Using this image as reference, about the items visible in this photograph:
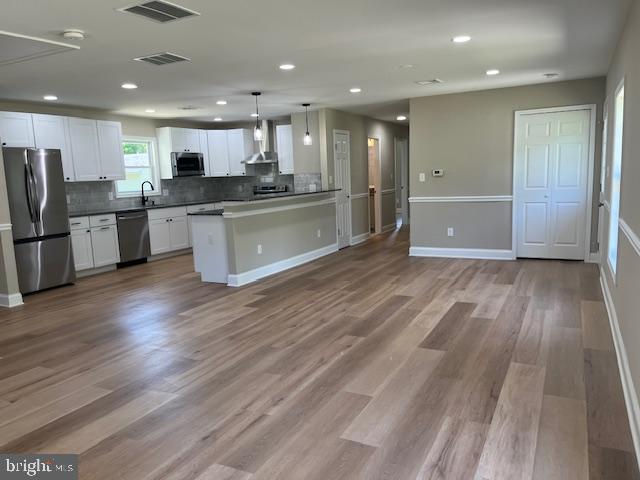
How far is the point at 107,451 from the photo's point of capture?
231 cm

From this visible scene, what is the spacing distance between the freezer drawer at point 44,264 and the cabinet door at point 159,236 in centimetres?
162

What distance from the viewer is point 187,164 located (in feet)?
27.8

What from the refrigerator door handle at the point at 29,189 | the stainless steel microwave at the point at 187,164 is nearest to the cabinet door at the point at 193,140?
the stainless steel microwave at the point at 187,164

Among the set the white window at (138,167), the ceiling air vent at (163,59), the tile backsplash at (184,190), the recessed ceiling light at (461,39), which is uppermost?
the ceiling air vent at (163,59)

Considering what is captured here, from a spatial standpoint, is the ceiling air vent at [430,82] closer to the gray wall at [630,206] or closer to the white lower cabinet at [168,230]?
the gray wall at [630,206]

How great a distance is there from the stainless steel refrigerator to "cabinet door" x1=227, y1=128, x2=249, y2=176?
3575mm

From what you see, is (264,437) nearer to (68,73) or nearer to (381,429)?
(381,429)

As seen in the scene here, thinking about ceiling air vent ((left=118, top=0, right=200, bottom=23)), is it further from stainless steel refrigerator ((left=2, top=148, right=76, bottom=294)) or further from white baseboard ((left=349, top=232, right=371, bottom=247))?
white baseboard ((left=349, top=232, right=371, bottom=247))

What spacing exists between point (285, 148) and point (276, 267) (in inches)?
115

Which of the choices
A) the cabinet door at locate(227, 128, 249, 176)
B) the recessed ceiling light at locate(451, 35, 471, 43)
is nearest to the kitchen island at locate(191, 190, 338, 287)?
the cabinet door at locate(227, 128, 249, 176)

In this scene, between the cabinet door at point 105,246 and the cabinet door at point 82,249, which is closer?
the cabinet door at point 82,249

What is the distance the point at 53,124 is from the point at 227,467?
5.87m

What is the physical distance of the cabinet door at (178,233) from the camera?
7.96m

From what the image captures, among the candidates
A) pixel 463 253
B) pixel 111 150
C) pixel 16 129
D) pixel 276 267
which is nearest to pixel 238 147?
pixel 111 150
